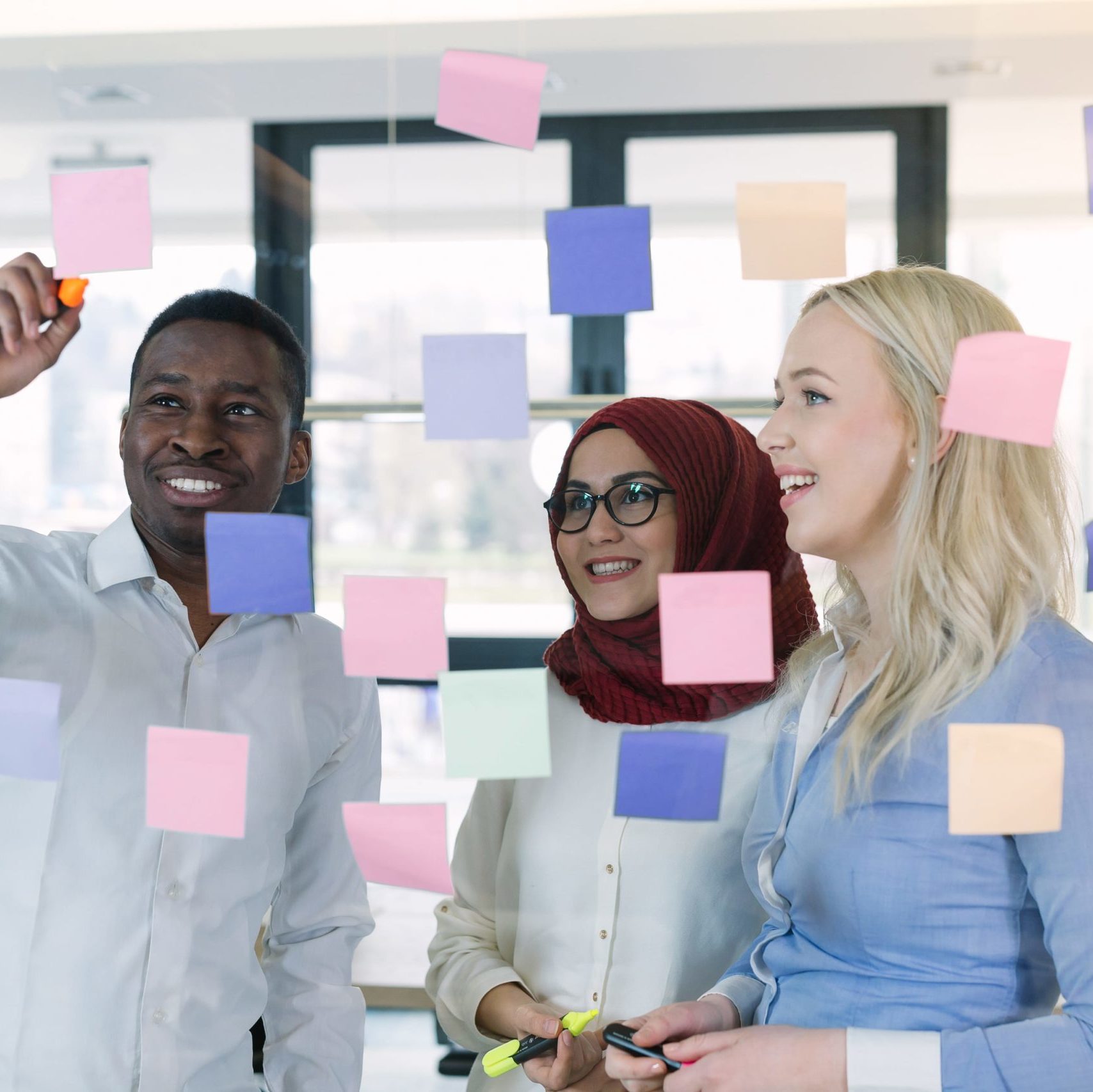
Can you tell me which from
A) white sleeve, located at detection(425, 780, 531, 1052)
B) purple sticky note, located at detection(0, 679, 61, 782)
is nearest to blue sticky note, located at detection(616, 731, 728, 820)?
white sleeve, located at detection(425, 780, 531, 1052)

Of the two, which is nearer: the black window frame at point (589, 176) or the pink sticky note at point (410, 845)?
the pink sticky note at point (410, 845)

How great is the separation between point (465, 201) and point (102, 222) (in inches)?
16.6

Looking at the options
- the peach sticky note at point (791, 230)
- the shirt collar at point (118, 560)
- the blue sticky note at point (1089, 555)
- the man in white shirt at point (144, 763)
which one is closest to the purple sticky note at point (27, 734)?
the man in white shirt at point (144, 763)

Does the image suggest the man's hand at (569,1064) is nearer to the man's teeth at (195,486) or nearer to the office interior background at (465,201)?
the office interior background at (465,201)

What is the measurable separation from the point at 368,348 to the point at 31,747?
0.59 meters

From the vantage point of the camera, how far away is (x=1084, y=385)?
1206mm

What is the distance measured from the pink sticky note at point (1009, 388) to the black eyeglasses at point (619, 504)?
32 cm

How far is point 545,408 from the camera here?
126cm

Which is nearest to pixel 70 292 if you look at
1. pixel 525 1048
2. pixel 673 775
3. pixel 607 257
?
pixel 607 257

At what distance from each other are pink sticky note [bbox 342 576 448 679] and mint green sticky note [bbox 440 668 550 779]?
1.5 inches

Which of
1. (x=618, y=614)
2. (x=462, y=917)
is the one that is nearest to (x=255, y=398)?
(x=618, y=614)

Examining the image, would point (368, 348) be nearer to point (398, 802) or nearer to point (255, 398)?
point (255, 398)

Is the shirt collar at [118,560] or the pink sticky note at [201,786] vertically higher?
the shirt collar at [118,560]

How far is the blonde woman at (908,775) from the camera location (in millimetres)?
916
